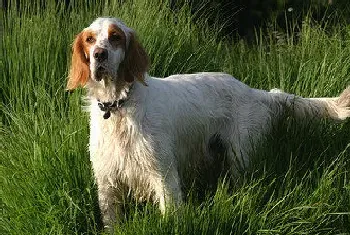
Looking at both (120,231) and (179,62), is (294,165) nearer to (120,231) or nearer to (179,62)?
(120,231)

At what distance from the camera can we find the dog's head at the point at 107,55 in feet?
15.1

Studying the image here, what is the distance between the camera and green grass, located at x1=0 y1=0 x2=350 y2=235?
176 inches

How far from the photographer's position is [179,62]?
6.76 metres

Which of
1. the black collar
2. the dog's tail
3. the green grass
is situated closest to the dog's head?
the black collar

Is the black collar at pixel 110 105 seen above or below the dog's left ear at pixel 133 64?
below

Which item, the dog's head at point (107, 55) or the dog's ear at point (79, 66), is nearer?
the dog's head at point (107, 55)

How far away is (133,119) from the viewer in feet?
15.9

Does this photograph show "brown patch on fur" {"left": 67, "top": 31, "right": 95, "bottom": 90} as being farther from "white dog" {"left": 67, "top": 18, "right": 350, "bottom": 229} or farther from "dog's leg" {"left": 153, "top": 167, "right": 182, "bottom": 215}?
"dog's leg" {"left": 153, "top": 167, "right": 182, "bottom": 215}

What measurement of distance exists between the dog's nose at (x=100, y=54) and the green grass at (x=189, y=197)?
0.69m

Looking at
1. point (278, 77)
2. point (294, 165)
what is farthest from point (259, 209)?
point (278, 77)

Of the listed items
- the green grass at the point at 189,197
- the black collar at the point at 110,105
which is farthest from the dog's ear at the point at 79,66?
the green grass at the point at 189,197

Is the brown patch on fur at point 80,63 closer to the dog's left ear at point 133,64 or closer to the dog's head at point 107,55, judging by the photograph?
the dog's head at point 107,55

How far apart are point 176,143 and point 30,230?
104cm

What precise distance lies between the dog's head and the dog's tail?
1169 mm
